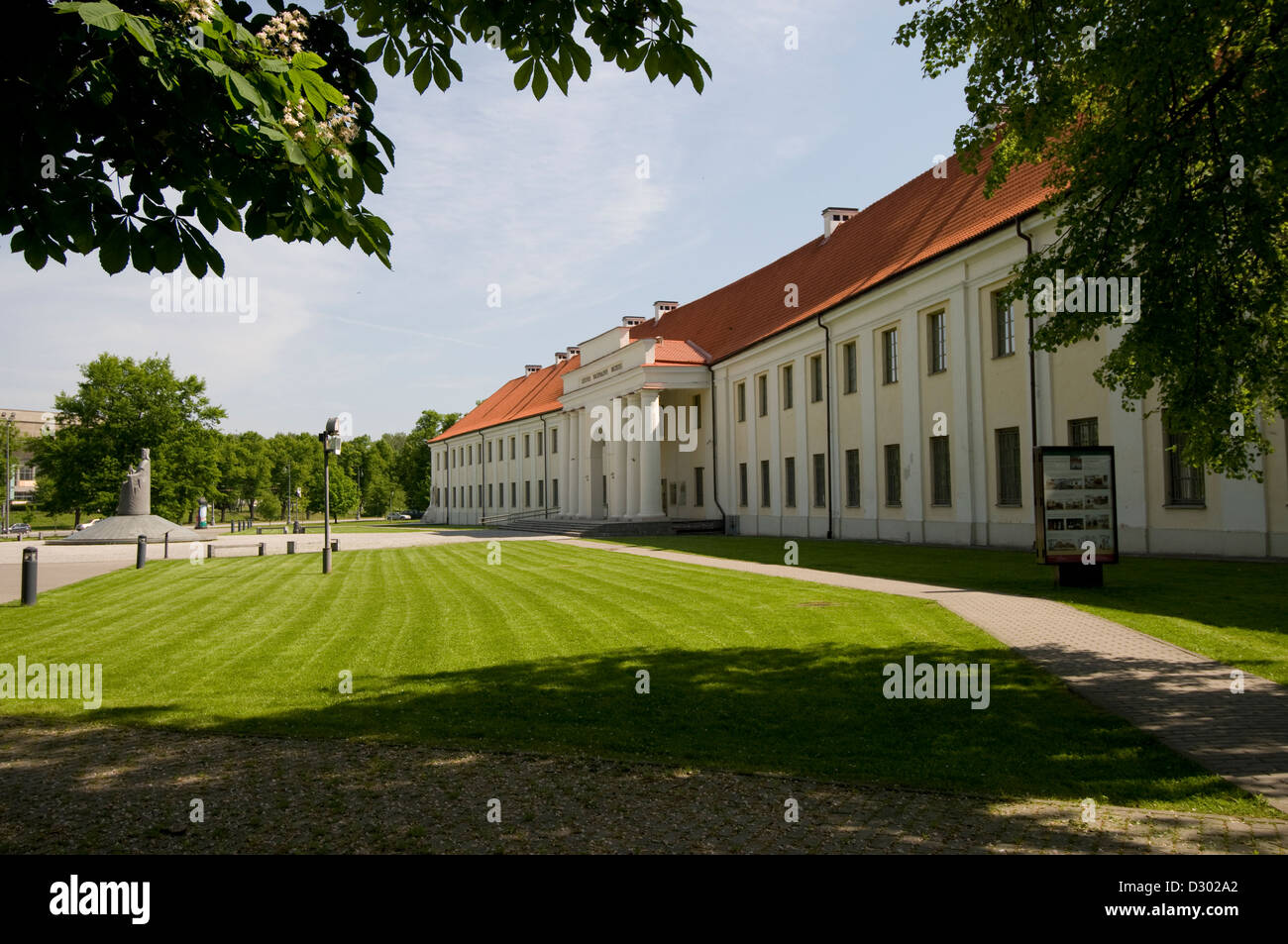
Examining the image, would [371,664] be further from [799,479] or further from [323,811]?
[799,479]

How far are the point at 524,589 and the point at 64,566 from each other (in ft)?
60.1

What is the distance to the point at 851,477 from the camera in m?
34.4

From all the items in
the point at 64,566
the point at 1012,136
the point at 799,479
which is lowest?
the point at 64,566

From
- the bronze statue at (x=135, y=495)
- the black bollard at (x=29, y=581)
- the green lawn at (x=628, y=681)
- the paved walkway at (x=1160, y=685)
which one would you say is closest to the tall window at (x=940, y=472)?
the green lawn at (x=628, y=681)

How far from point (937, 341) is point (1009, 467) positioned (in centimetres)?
552

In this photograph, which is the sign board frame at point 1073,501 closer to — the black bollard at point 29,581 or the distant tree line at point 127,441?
the black bollard at point 29,581

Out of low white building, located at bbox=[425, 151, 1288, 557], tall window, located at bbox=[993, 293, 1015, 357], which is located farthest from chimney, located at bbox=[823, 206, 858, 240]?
tall window, located at bbox=[993, 293, 1015, 357]

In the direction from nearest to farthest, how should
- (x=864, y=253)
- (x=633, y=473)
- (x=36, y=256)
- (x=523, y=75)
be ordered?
(x=36, y=256) → (x=523, y=75) → (x=864, y=253) → (x=633, y=473)

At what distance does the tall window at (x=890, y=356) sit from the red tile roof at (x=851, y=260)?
1.82m

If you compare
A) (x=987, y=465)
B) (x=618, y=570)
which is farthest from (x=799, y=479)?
(x=618, y=570)

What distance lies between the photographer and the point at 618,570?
23.0 metres

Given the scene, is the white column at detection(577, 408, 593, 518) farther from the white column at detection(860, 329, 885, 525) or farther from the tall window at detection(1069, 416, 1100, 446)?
the tall window at detection(1069, 416, 1100, 446)

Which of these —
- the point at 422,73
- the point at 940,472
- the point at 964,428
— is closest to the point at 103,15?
the point at 422,73

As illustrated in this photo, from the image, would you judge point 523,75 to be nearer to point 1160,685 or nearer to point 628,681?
point 628,681
